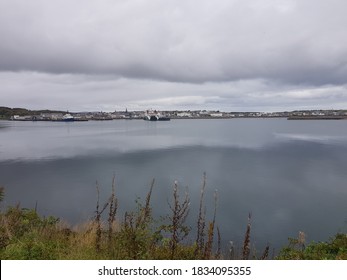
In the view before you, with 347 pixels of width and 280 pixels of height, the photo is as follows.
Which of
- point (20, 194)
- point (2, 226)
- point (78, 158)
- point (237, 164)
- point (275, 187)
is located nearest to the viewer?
point (2, 226)

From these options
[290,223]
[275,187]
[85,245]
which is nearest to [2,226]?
[85,245]

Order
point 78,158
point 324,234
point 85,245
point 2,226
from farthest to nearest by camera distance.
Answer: point 78,158, point 324,234, point 2,226, point 85,245

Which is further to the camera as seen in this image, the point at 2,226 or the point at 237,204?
the point at 237,204

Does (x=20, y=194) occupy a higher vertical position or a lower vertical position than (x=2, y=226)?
lower

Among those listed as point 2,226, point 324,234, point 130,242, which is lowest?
point 324,234

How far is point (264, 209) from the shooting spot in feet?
82.2

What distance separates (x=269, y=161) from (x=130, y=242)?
145ft

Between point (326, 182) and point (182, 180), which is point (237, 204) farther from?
point (326, 182)

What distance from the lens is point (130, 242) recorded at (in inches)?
309

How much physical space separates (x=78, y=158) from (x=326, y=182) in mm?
39216

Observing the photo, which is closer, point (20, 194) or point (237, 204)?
point (237, 204)

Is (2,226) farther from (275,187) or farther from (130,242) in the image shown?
(275,187)

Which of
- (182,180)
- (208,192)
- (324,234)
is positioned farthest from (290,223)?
(182,180)

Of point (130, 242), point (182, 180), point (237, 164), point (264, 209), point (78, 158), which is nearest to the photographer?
point (130, 242)
